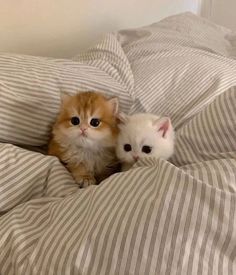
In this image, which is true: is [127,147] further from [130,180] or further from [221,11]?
[221,11]

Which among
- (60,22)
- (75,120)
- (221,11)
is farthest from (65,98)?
(221,11)

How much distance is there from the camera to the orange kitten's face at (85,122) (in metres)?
0.97

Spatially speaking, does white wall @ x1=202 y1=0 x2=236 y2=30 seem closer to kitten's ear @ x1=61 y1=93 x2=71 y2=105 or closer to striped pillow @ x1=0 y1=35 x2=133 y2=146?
striped pillow @ x1=0 y1=35 x2=133 y2=146

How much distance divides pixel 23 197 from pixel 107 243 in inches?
11.2

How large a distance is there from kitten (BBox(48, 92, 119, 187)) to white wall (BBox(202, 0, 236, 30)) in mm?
1520

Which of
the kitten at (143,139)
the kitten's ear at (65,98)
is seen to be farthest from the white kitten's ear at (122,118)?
the kitten's ear at (65,98)

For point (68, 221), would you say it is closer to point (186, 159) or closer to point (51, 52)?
point (186, 159)

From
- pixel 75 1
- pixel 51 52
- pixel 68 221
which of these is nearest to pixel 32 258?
pixel 68 221

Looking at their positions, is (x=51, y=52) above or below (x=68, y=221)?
below

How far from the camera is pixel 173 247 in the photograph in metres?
0.61

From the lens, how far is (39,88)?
103 centimetres

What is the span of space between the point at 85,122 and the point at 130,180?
0.87 feet

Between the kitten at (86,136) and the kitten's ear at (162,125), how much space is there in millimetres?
94

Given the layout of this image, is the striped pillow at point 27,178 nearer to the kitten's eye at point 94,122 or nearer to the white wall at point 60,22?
the kitten's eye at point 94,122
